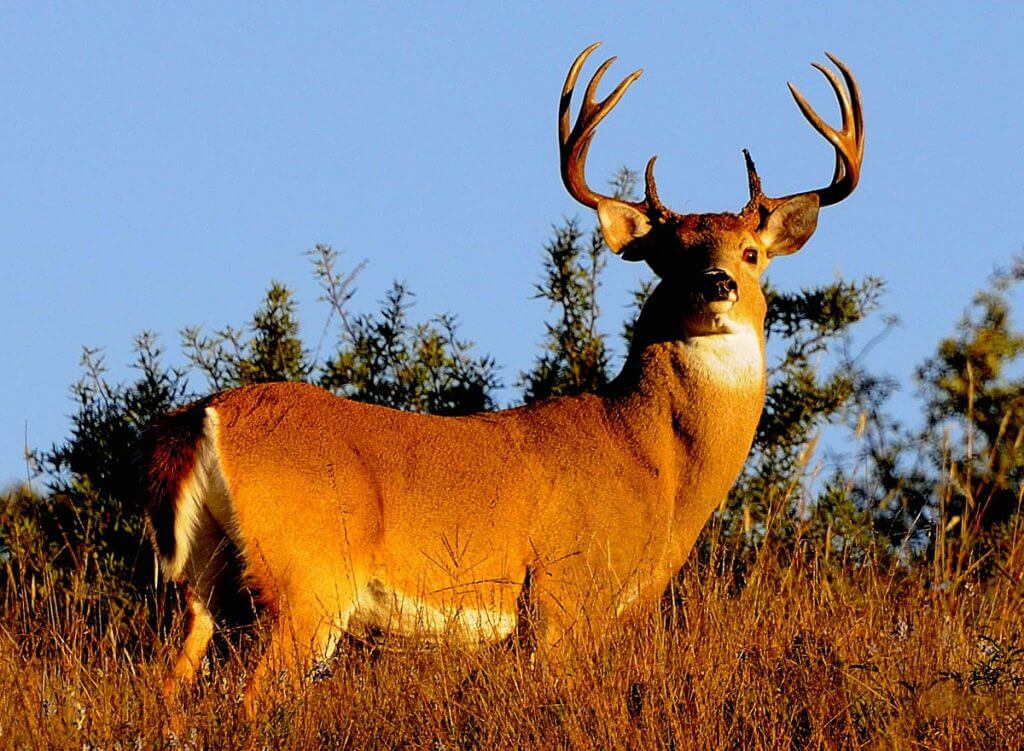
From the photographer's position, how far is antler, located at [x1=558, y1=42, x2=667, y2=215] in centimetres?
749

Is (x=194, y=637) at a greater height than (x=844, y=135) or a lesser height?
lesser

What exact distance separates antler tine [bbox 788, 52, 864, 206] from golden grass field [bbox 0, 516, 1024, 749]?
8.38 ft

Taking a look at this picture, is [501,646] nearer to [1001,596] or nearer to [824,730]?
[824,730]

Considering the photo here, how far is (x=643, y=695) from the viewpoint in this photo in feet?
16.2

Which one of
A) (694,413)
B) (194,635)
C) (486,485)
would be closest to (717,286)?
(694,413)

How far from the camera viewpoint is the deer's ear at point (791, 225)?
7.46 m

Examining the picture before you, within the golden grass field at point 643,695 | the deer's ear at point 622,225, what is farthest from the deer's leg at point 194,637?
the deer's ear at point 622,225

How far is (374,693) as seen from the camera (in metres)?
5.16

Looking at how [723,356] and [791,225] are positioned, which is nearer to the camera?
[723,356]

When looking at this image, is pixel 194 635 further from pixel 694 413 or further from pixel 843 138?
pixel 843 138

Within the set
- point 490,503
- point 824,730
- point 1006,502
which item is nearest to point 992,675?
point 824,730

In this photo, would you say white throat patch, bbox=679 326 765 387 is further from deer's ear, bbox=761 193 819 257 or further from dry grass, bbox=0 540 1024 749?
dry grass, bbox=0 540 1024 749

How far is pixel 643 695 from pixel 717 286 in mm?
2202

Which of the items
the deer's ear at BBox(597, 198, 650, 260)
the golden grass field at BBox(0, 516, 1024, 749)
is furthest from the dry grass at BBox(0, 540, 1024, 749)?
the deer's ear at BBox(597, 198, 650, 260)
